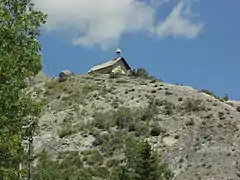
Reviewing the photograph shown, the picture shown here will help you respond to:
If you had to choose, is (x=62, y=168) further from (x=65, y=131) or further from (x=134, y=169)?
(x=134, y=169)

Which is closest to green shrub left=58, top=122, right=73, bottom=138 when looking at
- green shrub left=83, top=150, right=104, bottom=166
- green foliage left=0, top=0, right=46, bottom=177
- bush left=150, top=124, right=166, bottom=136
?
green shrub left=83, top=150, right=104, bottom=166

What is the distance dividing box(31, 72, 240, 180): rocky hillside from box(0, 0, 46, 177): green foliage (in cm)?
2783

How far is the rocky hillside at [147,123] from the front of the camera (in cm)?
4431

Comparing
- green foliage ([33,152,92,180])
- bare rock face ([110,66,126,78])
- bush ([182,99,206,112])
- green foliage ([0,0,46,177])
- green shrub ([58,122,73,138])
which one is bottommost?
green foliage ([0,0,46,177])

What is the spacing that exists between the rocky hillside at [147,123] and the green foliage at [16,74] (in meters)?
27.8

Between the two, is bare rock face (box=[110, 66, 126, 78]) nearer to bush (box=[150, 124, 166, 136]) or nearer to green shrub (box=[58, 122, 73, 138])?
green shrub (box=[58, 122, 73, 138])

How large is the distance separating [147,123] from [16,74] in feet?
128

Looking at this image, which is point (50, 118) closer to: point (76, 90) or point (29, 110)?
point (76, 90)

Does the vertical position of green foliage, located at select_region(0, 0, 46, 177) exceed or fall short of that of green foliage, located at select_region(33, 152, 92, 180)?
it falls short

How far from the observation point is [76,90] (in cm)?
6469

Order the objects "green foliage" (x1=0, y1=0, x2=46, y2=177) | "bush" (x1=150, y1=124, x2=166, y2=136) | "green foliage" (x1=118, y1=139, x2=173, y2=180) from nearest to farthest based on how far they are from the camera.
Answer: "green foliage" (x1=0, y1=0, x2=46, y2=177), "green foliage" (x1=118, y1=139, x2=173, y2=180), "bush" (x1=150, y1=124, x2=166, y2=136)

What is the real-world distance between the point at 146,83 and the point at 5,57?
52803mm

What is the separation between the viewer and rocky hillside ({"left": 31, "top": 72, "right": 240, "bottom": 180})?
145ft

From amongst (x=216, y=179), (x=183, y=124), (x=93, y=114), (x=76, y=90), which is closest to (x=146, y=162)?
(x=216, y=179)
